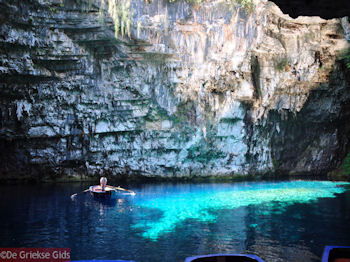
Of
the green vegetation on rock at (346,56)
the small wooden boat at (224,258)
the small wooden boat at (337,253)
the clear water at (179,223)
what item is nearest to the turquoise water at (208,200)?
the clear water at (179,223)

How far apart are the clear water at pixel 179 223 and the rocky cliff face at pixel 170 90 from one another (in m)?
7.09

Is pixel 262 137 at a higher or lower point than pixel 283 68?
lower

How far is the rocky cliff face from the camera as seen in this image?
21.7 metres

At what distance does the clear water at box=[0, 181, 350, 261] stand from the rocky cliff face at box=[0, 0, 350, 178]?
7.09m

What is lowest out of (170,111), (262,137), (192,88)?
(262,137)

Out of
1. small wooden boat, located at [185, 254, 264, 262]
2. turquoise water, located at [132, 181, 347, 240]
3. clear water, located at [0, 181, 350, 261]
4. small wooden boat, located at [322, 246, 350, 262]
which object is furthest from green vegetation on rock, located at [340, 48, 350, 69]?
small wooden boat, located at [185, 254, 264, 262]

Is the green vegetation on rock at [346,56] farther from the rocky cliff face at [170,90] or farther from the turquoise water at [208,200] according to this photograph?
the turquoise water at [208,200]

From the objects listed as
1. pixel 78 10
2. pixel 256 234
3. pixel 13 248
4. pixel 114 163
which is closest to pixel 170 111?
pixel 114 163

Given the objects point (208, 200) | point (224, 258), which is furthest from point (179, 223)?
point (224, 258)

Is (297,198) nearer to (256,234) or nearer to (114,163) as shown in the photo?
(256,234)

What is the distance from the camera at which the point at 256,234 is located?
11297mm

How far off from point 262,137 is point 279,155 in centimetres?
262

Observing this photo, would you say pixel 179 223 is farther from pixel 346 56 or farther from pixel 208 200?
pixel 346 56

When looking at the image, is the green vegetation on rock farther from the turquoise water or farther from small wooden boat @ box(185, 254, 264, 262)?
small wooden boat @ box(185, 254, 264, 262)
